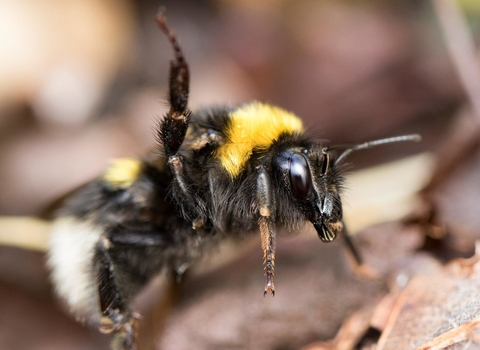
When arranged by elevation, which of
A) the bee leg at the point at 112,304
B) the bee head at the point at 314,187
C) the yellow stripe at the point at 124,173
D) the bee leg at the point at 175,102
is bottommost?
the bee leg at the point at 112,304

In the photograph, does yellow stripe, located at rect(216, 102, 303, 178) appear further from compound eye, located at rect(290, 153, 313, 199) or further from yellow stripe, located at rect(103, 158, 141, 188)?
yellow stripe, located at rect(103, 158, 141, 188)

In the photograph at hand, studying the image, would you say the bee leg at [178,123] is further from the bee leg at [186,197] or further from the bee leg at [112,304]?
the bee leg at [112,304]

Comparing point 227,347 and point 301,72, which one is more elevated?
point 301,72

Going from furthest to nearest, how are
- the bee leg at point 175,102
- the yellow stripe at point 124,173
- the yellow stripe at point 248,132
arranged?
the yellow stripe at point 124,173, the yellow stripe at point 248,132, the bee leg at point 175,102

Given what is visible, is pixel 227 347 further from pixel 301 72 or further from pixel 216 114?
pixel 301 72

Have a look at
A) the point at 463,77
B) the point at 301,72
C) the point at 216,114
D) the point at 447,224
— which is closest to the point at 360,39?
the point at 301,72

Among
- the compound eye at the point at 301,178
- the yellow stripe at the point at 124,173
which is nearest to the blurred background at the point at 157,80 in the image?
the yellow stripe at the point at 124,173

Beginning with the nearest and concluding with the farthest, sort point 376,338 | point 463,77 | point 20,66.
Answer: point 376,338, point 463,77, point 20,66
